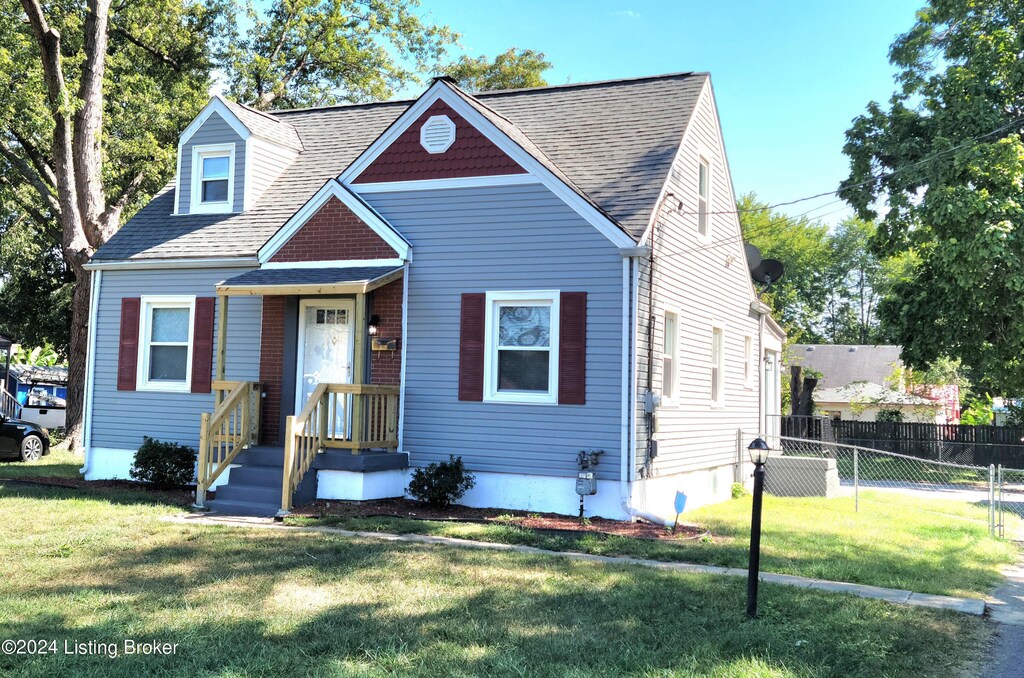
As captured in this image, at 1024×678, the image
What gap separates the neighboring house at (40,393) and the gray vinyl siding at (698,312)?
56.0ft

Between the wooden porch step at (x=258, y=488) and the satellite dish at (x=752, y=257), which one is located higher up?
the satellite dish at (x=752, y=257)

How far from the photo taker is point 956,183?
1980 centimetres

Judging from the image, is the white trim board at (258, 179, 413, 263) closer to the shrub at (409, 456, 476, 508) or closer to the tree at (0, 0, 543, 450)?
the shrub at (409, 456, 476, 508)

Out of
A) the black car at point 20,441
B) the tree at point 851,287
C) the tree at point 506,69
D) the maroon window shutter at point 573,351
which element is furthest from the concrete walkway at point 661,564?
the tree at point 851,287

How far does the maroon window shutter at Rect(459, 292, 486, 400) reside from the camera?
12.2 meters

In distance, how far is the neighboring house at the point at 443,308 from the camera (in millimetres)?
11719

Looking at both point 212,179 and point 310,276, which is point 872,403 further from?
point 310,276

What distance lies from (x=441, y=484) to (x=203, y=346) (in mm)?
5247

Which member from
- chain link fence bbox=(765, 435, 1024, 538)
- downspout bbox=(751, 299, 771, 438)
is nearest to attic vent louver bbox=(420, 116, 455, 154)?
chain link fence bbox=(765, 435, 1024, 538)

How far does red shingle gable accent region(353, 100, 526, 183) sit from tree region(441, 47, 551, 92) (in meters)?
21.9

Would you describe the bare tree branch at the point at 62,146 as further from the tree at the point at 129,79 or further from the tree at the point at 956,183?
the tree at the point at 956,183

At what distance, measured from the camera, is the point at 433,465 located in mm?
11938

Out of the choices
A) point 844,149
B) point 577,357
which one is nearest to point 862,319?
point 844,149

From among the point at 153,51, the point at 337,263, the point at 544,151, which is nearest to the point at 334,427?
the point at 337,263
